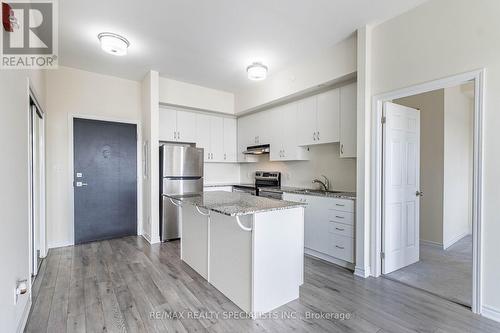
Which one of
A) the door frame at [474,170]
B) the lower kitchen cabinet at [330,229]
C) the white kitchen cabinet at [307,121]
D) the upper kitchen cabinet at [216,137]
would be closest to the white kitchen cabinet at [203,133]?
the upper kitchen cabinet at [216,137]

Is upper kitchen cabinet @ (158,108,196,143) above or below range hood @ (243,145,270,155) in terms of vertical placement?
above

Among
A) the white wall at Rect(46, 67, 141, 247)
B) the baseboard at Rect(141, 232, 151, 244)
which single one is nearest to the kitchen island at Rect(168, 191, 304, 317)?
the baseboard at Rect(141, 232, 151, 244)

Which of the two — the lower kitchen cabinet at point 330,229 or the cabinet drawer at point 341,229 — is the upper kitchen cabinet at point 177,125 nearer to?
the lower kitchen cabinet at point 330,229

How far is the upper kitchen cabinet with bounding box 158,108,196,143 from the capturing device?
462 centimetres

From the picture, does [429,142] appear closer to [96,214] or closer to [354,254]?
[354,254]

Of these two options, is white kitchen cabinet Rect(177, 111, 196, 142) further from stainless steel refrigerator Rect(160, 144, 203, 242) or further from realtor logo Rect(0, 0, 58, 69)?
realtor logo Rect(0, 0, 58, 69)

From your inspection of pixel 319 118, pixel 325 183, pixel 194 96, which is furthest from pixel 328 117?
pixel 194 96

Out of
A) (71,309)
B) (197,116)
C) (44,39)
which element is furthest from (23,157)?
(197,116)

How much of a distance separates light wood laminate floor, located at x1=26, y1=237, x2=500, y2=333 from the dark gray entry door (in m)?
1.08

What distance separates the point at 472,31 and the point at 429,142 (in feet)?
7.46

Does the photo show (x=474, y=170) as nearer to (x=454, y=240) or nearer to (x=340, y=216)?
(x=340, y=216)

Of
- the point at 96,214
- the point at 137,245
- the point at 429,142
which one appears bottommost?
the point at 137,245

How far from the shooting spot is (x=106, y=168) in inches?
166

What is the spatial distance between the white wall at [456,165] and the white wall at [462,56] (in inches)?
74.2
